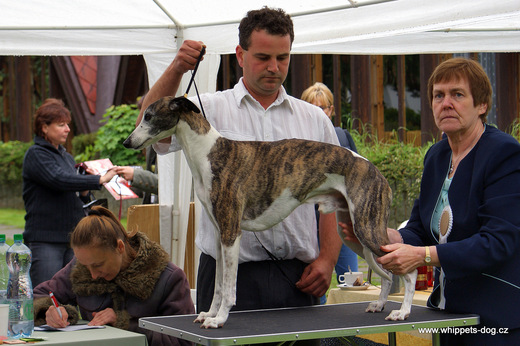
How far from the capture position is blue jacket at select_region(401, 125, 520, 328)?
2.74 m

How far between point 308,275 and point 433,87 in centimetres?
93

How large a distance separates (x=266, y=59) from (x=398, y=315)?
1085mm

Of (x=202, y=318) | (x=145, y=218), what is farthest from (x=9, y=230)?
(x=202, y=318)

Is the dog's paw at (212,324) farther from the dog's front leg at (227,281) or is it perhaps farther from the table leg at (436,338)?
the table leg at (436,338)

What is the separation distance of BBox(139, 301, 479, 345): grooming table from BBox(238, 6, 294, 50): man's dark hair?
106 cm

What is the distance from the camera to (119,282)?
3766 mm

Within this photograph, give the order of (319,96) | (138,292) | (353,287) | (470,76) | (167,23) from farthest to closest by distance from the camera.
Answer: (319,96) < (167,23) < (353,287) < (138,292) < (470,76)

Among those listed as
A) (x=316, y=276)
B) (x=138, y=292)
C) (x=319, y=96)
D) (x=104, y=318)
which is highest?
(x=319, y=96)

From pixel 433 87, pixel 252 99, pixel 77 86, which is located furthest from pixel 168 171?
pixel 77 86

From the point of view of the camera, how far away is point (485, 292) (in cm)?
288

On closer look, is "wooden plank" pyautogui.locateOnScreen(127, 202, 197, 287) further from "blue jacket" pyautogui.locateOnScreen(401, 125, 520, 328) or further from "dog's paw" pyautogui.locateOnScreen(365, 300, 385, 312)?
"blue jacket" pyautogui.locateOnScreen(401, 125, 520, 328)

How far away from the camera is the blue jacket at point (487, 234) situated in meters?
2.74

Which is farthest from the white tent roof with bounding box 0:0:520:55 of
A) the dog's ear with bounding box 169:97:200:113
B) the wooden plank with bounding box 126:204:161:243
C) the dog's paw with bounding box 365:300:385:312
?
the dog's ear with bounding box 169:97:200:113

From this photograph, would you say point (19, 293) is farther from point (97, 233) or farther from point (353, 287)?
point (353, 287)
